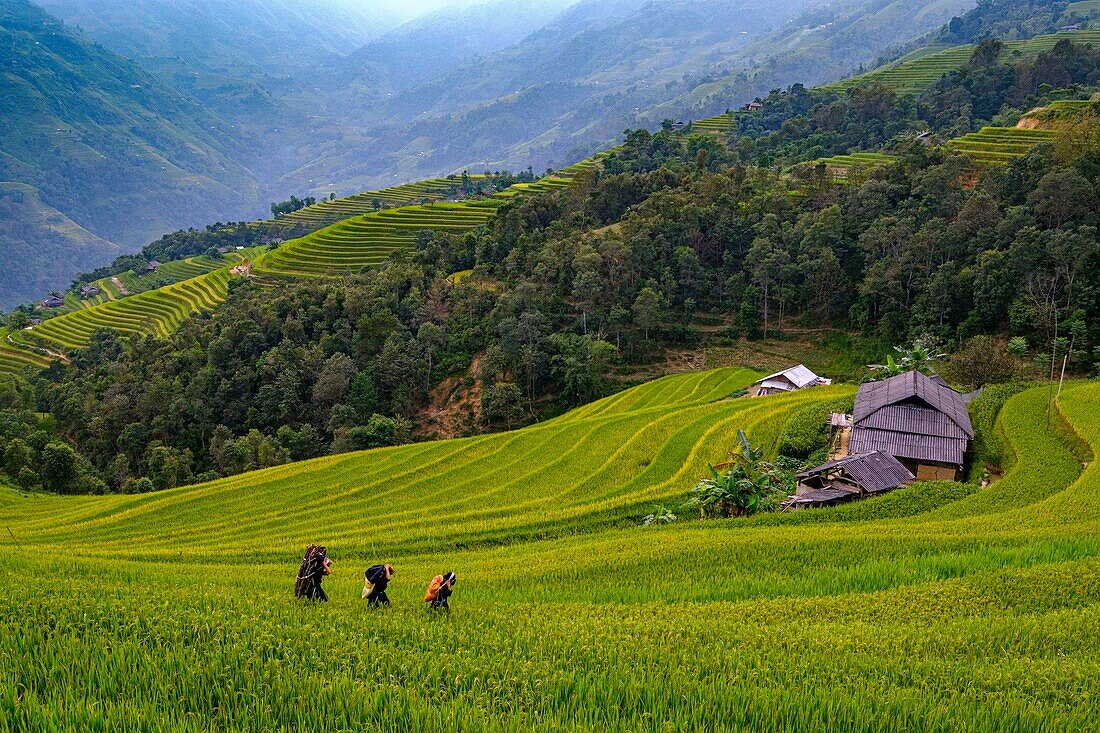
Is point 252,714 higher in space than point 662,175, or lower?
lower

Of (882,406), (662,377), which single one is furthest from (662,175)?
(882,406)

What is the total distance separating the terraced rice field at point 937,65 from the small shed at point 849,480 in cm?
9890

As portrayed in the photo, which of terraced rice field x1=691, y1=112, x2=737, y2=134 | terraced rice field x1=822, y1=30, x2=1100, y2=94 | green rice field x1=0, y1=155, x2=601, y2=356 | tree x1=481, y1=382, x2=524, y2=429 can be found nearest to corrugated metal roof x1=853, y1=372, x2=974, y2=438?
tree x1=481, y1=382, x2=524, y2=429

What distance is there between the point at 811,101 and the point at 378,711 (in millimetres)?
121359

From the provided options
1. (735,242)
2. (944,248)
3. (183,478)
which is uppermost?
(735,242)

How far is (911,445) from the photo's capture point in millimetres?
22094

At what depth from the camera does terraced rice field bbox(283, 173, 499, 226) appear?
377ft

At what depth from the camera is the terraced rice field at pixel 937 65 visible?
331ft

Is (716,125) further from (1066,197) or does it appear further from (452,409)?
(452,409)

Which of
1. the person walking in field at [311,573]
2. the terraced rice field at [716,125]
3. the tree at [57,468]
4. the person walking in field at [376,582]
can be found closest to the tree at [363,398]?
the tree at [57,468]

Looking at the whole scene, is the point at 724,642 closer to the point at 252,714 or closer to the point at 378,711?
the point at 378,711

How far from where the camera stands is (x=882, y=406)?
23688mm

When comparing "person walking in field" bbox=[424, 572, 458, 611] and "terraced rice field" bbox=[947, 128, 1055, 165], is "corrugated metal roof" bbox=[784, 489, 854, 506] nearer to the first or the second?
"person walking in field" bbox=[424, 572, 458, 611]

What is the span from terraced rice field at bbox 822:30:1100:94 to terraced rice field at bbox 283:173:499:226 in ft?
238
